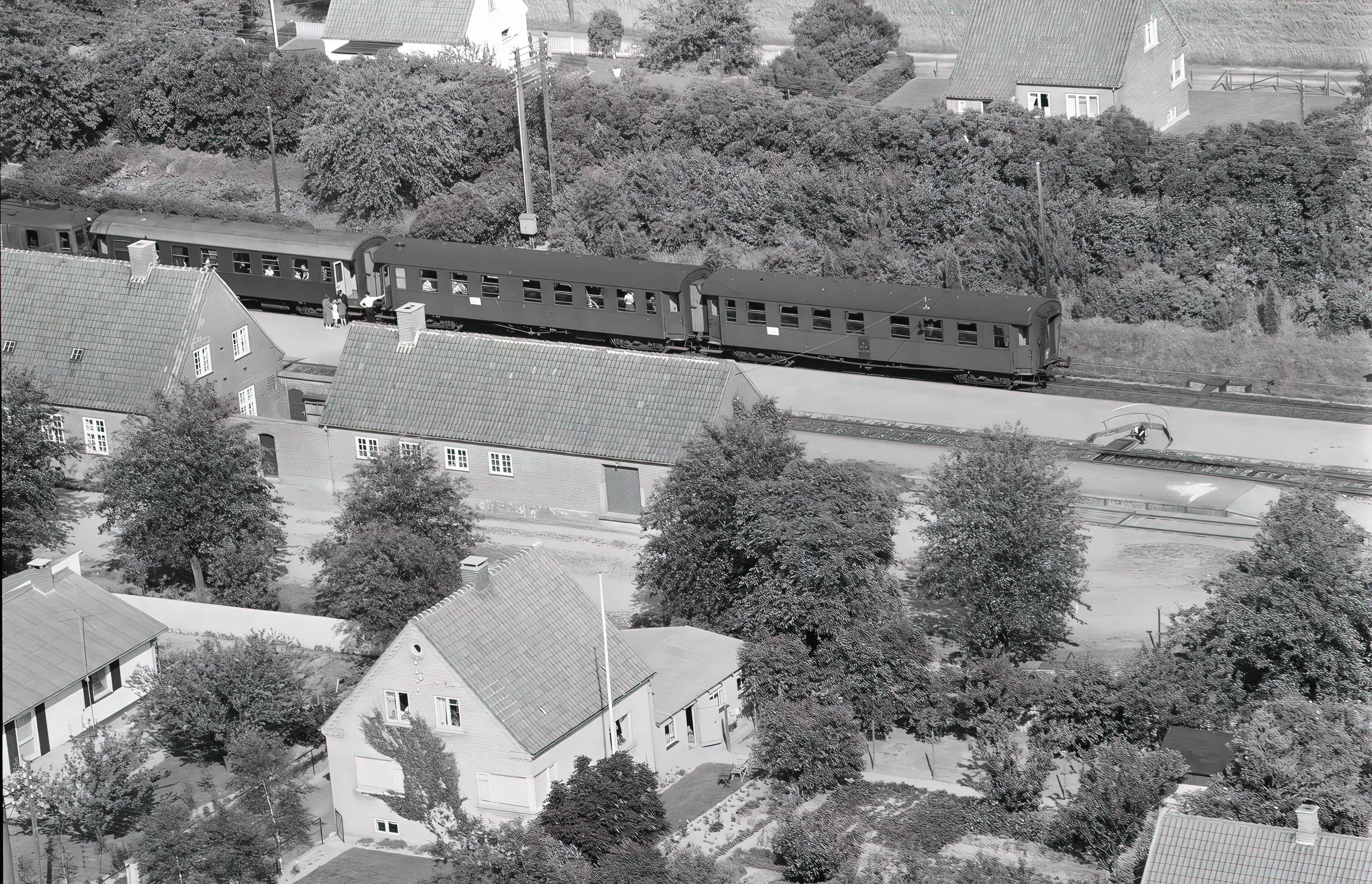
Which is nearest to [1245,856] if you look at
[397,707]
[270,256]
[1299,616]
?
[1299,616]

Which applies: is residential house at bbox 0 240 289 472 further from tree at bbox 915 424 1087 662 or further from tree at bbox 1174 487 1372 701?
tree at bbox 1174 487 1372 701

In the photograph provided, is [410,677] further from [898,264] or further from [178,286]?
[898,264]

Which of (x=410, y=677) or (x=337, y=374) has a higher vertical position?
(x=337, y=374)

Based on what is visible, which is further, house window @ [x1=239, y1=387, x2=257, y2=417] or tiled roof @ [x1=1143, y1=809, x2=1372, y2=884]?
house window @ [x1=239, y1=387, x2=257, y2=417]

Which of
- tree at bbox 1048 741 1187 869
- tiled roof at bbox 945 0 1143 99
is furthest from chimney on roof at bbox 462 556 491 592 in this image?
tiled roof at bbox 945 0 1143 99

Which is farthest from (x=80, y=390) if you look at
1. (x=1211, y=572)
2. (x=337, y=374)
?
(x=1211, y=572)

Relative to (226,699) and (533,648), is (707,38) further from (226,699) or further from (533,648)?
(226,699)

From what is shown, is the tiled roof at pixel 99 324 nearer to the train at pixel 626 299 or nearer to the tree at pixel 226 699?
the train at pixel 626 299
